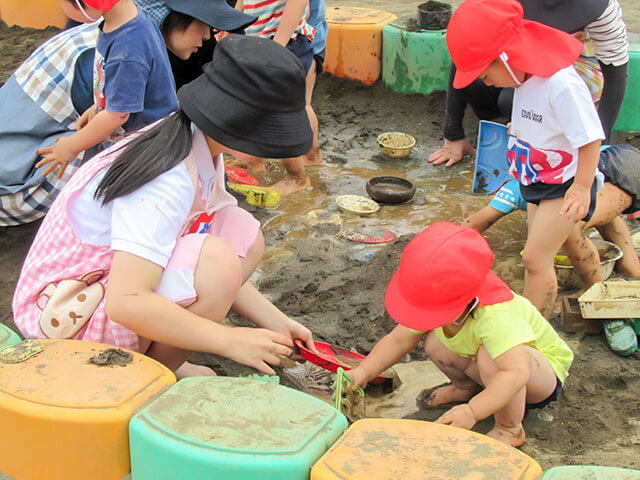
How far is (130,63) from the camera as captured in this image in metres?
2.43

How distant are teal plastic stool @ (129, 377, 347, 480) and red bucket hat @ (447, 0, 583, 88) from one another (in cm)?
141

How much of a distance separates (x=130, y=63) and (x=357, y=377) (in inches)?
57.3

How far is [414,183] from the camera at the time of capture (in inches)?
154

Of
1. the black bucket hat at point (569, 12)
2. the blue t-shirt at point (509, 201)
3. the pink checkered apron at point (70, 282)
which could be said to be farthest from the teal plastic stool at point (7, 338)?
the black bucket hat at point (569, 12)

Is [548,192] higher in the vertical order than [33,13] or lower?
lower

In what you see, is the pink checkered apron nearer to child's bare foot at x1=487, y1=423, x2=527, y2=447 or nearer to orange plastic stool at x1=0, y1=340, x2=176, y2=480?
orange plastic stool at x1=0, y1=340, x2=176, y2=480

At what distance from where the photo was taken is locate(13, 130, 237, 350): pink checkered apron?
1.76m

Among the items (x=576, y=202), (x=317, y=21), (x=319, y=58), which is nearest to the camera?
(x=576, y=202)

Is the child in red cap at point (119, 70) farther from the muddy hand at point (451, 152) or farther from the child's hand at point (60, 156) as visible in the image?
the muddy hand at point (451, 152)

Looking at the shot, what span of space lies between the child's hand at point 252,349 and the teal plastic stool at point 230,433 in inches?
6.3

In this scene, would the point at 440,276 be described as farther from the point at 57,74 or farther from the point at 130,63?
the point at 57,74

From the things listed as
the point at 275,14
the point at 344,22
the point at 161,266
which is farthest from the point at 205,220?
the point at 344,22

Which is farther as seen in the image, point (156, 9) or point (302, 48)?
point (302, 48)

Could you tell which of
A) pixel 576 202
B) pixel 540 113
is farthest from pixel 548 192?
pixel 540 113
